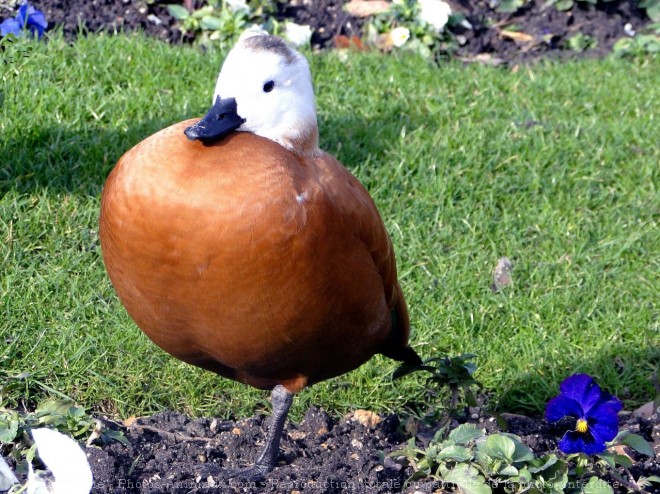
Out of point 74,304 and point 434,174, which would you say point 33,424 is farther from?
point 434,174

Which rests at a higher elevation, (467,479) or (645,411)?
(467,479)

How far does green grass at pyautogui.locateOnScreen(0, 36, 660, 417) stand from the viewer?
3385 mm

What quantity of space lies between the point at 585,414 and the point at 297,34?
3.11m

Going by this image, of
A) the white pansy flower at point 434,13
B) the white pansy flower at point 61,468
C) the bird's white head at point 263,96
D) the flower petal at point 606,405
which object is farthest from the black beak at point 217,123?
the white pansy flower at point 434,13

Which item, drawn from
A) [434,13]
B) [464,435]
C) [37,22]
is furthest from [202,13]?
[464,435]

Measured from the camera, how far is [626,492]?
276cm

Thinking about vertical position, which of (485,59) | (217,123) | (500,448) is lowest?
(485,59)

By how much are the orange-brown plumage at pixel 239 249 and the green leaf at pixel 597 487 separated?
719mm

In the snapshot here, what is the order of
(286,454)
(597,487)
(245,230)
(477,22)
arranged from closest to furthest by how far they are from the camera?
(245,230)
(597,487)
(286,454)
(477,22)

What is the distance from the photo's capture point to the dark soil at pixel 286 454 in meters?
2.60

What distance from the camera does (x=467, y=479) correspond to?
96.4 inches

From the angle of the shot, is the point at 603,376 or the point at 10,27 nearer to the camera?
the point at 603,376

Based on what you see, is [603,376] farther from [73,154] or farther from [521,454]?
[73,154]

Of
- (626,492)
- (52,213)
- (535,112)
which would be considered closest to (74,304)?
(52,213)
